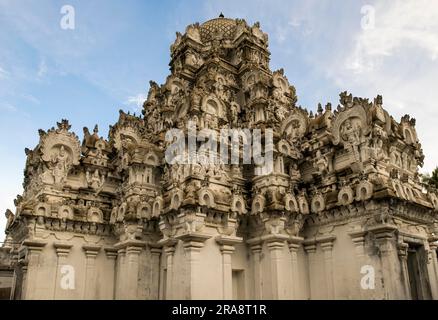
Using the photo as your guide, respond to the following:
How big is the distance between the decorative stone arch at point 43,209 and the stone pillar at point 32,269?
1.21m

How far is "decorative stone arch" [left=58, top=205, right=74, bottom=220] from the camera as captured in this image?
17.8 meters

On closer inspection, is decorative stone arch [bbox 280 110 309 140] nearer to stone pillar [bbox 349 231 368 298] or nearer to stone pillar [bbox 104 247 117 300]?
stone pillar [bbox 349 231 368 298]

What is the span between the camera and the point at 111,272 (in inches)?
741

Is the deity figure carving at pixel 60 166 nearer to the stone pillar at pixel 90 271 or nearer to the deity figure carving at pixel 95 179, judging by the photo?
the deity figure carving at pixel 95 179

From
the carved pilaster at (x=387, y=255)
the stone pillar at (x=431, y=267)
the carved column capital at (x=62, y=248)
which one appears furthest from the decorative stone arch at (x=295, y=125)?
the carved column capital at (x=62, y=248)

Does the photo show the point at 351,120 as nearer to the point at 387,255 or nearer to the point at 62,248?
the point at 387,255

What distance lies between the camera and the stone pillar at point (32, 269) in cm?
1641

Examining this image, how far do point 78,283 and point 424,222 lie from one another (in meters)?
15.3

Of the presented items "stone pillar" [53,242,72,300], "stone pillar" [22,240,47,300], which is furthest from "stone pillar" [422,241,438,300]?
"stone pillar" [22,240,47,300]

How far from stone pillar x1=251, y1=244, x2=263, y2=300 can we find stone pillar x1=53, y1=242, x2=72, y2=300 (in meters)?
8.28

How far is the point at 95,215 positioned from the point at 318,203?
34.4 ft

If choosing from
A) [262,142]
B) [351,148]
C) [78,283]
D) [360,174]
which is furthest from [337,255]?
[78,283]

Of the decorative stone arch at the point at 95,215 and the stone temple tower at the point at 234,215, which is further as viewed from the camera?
the decorative stone arch at the point at 95,215
